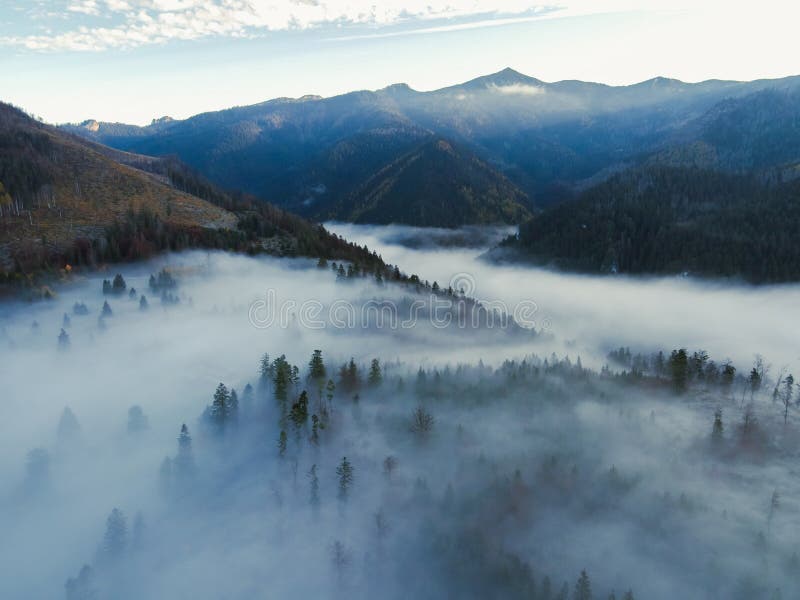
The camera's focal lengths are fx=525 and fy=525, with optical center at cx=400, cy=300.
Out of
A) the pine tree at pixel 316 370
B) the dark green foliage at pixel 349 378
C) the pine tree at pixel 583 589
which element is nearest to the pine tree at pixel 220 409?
the pine tree at pixel 316 370

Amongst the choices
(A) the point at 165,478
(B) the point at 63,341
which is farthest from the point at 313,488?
(B) the point at 63,341

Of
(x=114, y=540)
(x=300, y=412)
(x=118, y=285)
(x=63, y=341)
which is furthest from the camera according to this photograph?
(x=118, y=285)

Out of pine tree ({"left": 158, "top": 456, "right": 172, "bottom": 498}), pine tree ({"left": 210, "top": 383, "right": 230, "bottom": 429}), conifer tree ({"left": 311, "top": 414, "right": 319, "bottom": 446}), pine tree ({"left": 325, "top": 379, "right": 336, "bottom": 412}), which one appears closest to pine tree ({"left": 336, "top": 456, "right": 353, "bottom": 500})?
conifer tree ({"left": 311, "top": 414, "right": 319, "bottom": 446})

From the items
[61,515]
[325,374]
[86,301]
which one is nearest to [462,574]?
[325,374]

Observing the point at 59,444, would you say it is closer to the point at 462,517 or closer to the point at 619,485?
the point at 462,517

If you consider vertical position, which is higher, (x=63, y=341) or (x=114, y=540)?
(x=63, y=341)

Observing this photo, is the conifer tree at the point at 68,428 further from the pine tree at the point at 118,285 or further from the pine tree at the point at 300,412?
the pine tree at the point at 118,285

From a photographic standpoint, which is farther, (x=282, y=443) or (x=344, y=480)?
(x=282, y=443)

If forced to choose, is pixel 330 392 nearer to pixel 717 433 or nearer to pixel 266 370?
pixel 266 370

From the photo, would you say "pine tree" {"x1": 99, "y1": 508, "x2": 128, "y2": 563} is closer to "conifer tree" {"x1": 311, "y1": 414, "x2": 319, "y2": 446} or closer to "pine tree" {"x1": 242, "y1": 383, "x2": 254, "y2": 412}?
"pine tree" {"x1": 242, "y1": 383, "x2": 254, "y2": 412}
